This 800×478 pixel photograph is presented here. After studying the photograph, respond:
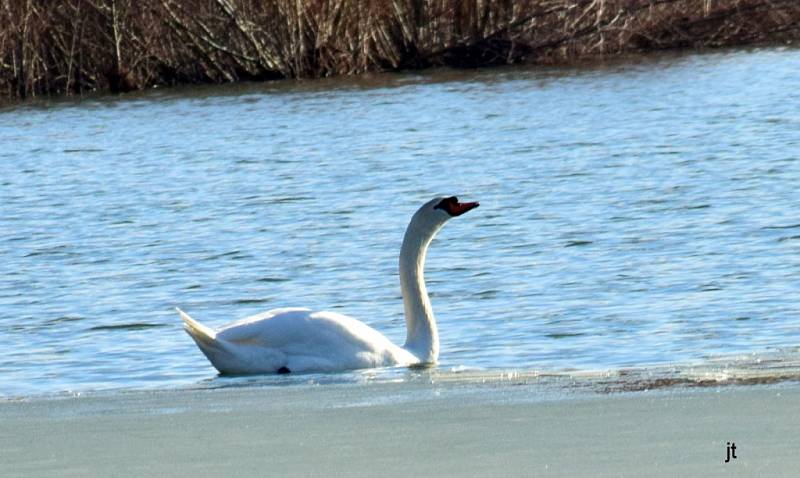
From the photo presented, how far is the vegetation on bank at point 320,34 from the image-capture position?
28609 mm

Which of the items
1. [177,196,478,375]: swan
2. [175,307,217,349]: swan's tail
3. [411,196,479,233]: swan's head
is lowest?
[177,196,478,375]: swan

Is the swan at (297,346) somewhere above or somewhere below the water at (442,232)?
above

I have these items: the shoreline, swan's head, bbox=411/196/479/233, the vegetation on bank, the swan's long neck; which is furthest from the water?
the vegetation on bank

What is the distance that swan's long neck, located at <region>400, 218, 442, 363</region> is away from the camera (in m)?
7.91

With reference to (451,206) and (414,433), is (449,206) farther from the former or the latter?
(414,433)

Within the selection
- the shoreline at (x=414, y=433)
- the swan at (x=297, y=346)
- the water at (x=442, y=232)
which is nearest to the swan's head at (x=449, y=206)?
the water at (x=442, y=232)

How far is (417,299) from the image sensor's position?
826cm

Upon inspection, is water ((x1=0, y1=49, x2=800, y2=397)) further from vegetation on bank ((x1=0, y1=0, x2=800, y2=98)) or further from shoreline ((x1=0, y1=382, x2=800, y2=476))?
vegetation on bank ((x1=0, y1=0, x2=800, y2=98))

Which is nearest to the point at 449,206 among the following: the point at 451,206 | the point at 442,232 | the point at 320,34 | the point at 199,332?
the point at 451,206

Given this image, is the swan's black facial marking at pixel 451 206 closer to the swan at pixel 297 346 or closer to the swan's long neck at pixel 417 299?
the swan's long neck at pixel 417 299

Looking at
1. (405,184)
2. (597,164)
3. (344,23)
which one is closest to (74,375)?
(405,184)

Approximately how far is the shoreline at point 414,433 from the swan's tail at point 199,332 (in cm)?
95

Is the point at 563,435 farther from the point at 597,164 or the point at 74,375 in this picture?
the point at 597,164

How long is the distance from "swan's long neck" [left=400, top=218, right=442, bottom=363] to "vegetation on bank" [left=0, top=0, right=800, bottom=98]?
2016cm
